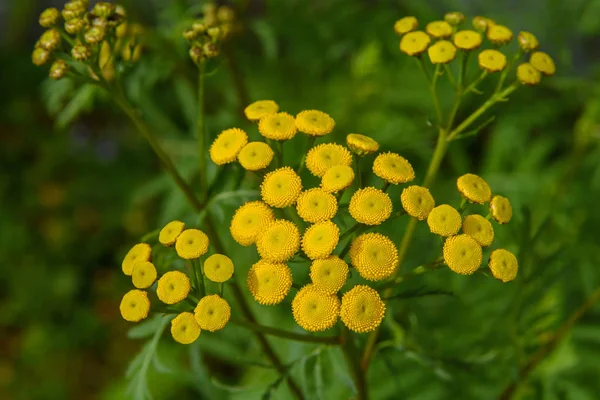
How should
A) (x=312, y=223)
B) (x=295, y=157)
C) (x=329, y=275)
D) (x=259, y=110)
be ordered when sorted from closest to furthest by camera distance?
(x=329, y=275)
(x=312, y=223)
(x=259, y=110)
(x=295, y=157)

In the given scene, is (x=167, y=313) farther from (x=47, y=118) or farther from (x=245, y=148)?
(x=47, y=118)

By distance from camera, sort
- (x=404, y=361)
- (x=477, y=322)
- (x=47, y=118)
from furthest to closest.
Result: (x=47, y=118) → (x=477, y=322) → (x=404, y=361)

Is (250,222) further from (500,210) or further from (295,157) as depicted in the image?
(295,157)

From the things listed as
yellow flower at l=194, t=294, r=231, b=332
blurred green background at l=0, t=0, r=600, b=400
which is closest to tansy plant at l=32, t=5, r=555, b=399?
yellow flower at l=194, t=294, r=231, b=332

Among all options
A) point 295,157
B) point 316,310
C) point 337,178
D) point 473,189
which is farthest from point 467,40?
point 295,157

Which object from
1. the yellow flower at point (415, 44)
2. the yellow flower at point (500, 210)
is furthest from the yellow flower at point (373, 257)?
the yellow flower at point (415, 44)

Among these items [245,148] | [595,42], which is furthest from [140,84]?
[595,42]

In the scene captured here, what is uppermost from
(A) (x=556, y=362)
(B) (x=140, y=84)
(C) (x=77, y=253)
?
(B) (x=140, y=84)
